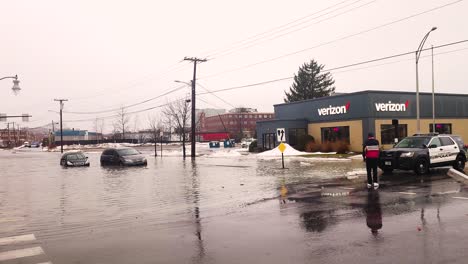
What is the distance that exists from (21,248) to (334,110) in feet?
123

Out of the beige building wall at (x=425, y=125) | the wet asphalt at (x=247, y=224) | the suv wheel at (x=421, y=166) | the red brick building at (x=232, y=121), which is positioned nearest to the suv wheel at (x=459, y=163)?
the suv wheel at (x=421, y=166)

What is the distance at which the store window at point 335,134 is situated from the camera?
41.2 meters

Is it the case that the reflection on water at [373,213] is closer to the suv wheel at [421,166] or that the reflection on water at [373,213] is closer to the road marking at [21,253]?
the road marking at [21,253]

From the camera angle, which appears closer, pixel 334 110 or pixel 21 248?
pixel 21 248

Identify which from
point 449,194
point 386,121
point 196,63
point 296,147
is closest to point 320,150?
point 296,147

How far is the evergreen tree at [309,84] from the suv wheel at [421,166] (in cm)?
6373

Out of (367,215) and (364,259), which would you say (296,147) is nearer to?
(367,215)

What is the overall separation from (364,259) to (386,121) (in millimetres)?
35909

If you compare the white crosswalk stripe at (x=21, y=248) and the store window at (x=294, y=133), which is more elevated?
the store window at (x=294, y=133)

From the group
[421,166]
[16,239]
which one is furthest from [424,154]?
[16,239]

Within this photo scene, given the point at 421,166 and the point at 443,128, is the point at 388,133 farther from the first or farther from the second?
the point at 421,166

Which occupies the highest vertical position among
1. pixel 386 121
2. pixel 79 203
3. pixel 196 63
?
pixel 196 63

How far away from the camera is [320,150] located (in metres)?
41.2

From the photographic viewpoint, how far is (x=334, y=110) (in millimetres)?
42250
